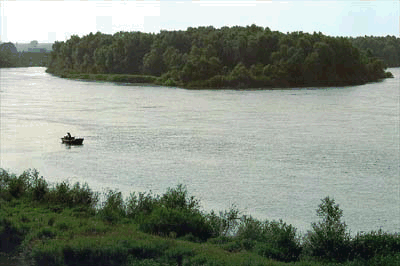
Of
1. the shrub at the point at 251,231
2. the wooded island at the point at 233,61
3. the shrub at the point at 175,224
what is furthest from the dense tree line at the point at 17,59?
the shrub at the point at 251,231

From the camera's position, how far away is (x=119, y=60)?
101812 millimetres

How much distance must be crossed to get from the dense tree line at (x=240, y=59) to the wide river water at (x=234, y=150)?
21273 millimetres

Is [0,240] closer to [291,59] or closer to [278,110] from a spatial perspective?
[278,110]

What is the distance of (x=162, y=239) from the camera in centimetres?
1303

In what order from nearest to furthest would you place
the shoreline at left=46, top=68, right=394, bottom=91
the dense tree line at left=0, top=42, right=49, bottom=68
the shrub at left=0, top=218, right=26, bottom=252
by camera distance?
the shrub at left=0, top=218, right=26, bottom=252 → the shoreline at left=46, top=68, right=394, bottom=91 → the dense tree line at left=0, top=42, right=49, bottom=68

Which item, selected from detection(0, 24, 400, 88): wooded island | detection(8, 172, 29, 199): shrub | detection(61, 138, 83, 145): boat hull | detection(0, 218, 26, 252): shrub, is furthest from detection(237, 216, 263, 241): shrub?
detection(0, 24, 400, 88): wooded island

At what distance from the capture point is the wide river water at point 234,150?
2114 cm

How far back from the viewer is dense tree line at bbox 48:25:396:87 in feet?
259

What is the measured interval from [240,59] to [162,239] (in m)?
74.6

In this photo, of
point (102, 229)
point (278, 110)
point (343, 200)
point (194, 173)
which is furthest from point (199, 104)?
point (102, 229)

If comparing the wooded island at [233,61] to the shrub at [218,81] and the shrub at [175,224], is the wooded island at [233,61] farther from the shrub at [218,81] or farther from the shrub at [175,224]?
the shrub at [175,224]

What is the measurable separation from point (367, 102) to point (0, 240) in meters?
46.2

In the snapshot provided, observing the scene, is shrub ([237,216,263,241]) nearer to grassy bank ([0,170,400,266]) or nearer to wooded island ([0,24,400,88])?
grassy bank ([0,170,400,266])

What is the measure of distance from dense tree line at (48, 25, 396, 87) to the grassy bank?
203ft
